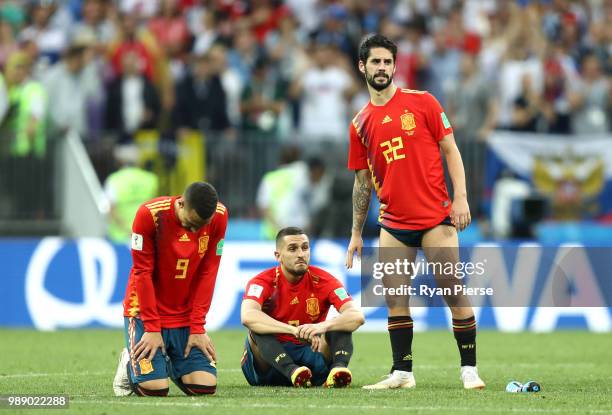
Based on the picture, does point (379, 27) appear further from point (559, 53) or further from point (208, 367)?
point (208, 367)

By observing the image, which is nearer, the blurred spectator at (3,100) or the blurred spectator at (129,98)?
the blurred spectator at (3,100)

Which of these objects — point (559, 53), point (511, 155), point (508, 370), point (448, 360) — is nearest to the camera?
point (508, 370)

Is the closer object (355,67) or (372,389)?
(372,389)

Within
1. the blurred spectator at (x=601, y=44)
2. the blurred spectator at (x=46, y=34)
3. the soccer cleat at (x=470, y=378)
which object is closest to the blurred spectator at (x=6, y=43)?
the blurred spectator at (x=46, y=34)

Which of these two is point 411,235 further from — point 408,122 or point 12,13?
point 12,13

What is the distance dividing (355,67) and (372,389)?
11997 millimetres

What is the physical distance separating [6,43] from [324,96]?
521cm

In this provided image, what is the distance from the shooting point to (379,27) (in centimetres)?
2233

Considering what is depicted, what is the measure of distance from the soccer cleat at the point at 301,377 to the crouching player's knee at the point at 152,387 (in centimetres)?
110

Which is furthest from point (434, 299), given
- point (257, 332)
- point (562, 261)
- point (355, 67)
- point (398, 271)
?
point (355, 67)

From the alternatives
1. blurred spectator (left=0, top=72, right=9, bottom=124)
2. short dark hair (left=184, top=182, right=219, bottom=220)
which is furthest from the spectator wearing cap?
short dark hair (left=184, top=182, right=219, bottom=220)

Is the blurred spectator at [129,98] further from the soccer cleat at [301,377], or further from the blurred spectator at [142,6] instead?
the soccer cleat at [301,377]

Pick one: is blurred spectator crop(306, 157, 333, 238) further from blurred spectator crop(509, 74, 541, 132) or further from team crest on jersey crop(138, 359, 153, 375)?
team crest on jersey crop(138, 359, 153, 375)

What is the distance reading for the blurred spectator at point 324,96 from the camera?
67.5 feet
